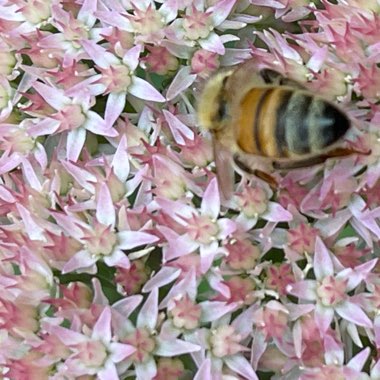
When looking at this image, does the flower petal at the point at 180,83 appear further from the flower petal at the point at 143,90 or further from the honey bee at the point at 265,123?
the honey bee at the point at 265,123

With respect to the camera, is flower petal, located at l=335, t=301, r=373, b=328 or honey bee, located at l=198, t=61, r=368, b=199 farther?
flower petal, located at l=335, t=301, r=373, b=328

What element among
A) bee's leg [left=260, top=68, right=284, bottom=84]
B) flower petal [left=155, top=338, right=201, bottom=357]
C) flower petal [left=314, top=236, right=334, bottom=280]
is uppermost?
bee's leg [left=260, top=68, right=284, bottom=84]

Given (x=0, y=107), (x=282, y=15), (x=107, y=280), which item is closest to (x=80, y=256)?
(x=107, y=280)

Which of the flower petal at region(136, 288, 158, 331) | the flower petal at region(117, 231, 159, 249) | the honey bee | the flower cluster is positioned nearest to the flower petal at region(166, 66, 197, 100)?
the flower cluster

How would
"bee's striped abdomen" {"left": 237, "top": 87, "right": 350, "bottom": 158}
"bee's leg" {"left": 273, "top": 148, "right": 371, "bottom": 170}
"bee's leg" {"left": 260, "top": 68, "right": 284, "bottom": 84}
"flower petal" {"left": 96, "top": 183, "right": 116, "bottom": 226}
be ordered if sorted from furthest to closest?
"flower petal" {"left": 96, "top": 183, "right": 116, "bottom": 226}
"bee's leg" {"left": 260, "top": 68, "right": 284, "bottom": 84}
"bee's leg" {"left": 273, "top": 148, "right": 371, "bottom": 170}
"bee's striped abdomen" {"left": 237, "top": 87, "right": 350, "bottom": 158}

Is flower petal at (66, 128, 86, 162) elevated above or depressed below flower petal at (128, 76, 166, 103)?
below

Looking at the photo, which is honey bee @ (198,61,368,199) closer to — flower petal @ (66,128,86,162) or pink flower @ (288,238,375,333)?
pink flower @ (288,238,375,333)

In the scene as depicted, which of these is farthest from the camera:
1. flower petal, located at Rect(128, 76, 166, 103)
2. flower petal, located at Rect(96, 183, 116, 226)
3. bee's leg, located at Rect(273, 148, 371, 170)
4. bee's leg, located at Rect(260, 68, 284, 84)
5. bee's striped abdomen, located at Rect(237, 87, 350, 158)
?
flower petal, located at Rect(128, 76, 166, 103)

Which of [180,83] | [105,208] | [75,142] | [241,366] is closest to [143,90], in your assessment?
[180,83]
